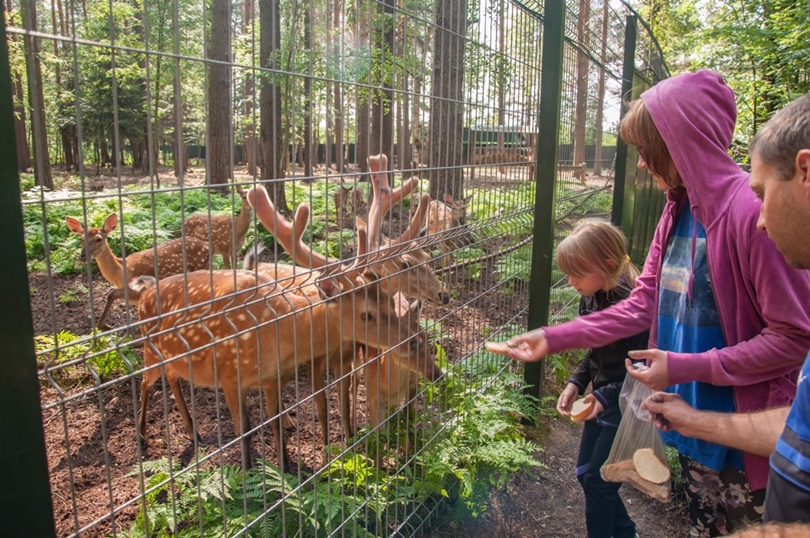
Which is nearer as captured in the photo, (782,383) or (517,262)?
(782,383)

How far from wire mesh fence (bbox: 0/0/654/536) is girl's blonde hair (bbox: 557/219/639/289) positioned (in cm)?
64

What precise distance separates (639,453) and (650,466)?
65 millimetres

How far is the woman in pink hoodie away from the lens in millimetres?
2012

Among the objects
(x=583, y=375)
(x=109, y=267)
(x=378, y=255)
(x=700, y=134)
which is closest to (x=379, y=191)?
(x=378, y=255)

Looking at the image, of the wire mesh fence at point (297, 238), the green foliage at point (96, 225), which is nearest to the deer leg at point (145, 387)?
the wire mesh fence at point (297, 238)

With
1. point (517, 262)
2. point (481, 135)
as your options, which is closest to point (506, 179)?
point (481, 135)

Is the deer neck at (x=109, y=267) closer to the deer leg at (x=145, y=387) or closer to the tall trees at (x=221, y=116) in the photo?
the deer leg at (x=145, y=387)

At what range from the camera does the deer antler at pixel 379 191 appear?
9.26 feet

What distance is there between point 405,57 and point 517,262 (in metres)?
2.60

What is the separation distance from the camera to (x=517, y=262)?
17.0 ft

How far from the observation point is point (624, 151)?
8.30m

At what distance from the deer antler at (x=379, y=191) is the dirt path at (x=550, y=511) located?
1863 mm

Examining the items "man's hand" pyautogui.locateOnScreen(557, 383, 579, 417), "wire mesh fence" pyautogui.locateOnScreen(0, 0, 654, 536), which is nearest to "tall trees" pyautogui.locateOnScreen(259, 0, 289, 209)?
"wire mesh fence" pyautogui.locateOnScreen(0, 0, 654, 536)

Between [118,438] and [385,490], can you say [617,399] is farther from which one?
[118,438]
